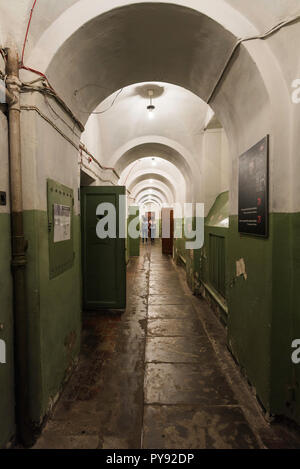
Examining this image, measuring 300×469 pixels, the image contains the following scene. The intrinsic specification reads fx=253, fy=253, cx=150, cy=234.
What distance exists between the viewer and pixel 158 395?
2.62m

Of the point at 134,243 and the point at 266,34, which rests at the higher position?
the point at 266,34

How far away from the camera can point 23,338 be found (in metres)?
2.03

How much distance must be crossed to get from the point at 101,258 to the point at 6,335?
9.66 ft

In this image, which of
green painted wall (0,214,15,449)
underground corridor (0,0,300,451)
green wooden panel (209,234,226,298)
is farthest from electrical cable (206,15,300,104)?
green wooden panel (209,234,226,298)

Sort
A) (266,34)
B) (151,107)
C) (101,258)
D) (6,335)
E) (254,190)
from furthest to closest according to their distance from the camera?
(151,107), (101,258), (254,190), (266,34), (6,335)

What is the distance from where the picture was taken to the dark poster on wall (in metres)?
2.30

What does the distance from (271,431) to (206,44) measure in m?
3.64

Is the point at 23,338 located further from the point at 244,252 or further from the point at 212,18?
the point at 212,18

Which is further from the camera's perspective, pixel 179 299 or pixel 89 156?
pixel 179 299

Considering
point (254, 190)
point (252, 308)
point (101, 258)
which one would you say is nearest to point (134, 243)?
point (101, 258)

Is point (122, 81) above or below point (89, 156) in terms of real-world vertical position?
above

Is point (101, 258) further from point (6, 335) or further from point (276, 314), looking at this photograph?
point (276, 314)
